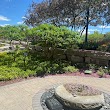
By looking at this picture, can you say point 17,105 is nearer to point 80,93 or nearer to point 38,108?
point 38,108

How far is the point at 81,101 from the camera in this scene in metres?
4.91

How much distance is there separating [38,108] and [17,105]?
732 mm

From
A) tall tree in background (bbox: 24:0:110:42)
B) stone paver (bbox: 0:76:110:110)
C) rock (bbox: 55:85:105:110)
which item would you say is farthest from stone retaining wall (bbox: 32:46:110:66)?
rock (bbox: 55:85:105:110)

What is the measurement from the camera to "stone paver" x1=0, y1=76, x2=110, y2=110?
5.39 m

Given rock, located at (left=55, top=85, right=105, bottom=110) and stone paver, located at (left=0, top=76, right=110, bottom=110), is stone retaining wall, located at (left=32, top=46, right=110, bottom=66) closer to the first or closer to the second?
stone paver, located at (left=0, top=76, right=110, bottom=110)

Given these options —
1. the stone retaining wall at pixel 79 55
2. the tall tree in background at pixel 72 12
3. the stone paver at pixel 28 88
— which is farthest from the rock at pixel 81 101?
the tall tree in background at pixel 72 12

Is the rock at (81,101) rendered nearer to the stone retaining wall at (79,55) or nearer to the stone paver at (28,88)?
the stone paver at (28,88)

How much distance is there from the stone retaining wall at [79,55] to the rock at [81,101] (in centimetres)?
474

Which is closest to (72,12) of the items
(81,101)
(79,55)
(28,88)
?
(79,55)

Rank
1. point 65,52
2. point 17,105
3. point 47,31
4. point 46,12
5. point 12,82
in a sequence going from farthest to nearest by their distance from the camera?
point 46,12 → point 65,52 → point 47,31 → point 12,82 → point 17,105

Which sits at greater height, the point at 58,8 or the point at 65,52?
the point at 58,8

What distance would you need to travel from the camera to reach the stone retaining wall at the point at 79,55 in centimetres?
978

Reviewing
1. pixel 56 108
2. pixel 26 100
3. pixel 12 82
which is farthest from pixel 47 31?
pixel 56 108

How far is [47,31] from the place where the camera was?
974 centimetres
